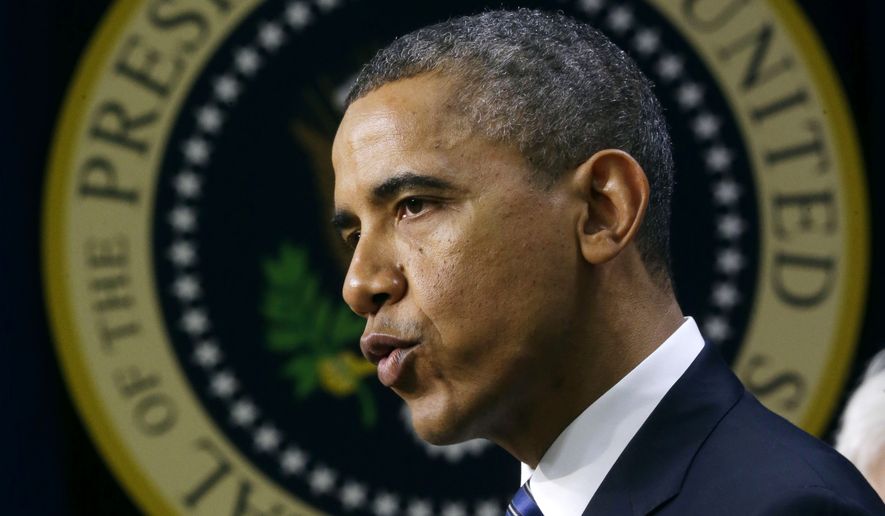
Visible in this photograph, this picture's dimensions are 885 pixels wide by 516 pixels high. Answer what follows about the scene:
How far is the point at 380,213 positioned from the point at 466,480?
151 cm

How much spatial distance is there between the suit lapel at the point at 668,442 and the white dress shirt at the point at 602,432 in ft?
0.04

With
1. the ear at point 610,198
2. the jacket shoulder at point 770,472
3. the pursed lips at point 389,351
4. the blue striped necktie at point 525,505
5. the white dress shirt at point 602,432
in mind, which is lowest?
the jacket shoulder at point 770,472

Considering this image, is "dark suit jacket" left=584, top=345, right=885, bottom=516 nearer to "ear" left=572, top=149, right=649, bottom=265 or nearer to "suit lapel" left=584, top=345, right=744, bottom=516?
"suit lapel" left=584, top=345, right=744, bottom=516

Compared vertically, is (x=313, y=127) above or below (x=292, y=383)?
above

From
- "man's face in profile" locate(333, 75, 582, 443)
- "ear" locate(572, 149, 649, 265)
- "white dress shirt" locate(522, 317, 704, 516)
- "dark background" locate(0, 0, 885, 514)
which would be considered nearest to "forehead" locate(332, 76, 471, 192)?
"man's face in profile" locate(333, 75, 582, 443)

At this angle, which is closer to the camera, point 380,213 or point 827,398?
point 380,213

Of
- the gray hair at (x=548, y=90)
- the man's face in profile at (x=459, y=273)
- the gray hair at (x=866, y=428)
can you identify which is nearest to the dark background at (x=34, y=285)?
the gray hair at (x=866, y=428)

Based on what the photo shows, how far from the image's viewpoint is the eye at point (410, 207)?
1.15 metres

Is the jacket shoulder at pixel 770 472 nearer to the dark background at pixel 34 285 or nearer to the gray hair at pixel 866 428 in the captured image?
the gray hair at pixel 866 428

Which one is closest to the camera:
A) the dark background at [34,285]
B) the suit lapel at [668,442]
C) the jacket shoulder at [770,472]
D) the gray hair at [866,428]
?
the jacket shoulder at [770,472]

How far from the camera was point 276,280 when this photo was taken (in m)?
2.56

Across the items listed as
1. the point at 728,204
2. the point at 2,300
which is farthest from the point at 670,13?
the point at 2,300

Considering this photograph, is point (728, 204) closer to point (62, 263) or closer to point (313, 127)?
point (313, 127)

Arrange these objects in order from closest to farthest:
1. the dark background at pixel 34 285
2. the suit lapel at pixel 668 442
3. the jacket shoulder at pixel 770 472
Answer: the jacket shoulder at pixel 770 472 → the suit lapel at pixel 668 442 → the dark background at pixel 34 285
